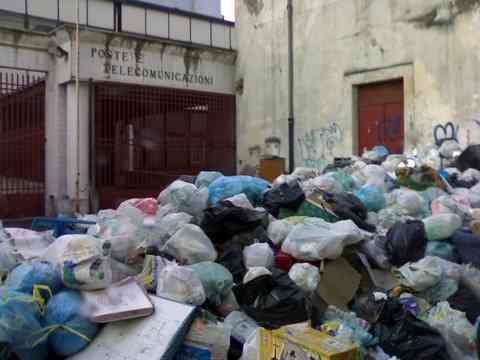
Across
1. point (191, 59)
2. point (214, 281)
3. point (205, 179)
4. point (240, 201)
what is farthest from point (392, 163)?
point (191, 59)

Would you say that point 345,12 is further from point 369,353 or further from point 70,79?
point 369,353

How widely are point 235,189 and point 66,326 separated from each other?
8.41ft

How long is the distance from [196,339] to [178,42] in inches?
370

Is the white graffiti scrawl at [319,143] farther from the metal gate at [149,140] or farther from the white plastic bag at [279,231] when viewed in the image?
the white plastic bag at [279,231]

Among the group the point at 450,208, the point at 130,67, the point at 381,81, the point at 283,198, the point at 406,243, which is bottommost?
the point at 406,243

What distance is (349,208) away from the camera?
208 inches

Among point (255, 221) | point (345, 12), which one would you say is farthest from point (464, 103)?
point (255, 221)

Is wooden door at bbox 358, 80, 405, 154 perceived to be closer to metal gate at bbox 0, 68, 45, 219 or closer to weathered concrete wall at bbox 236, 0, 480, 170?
weathered concrete wall at bbox 236, 0, 480, 170

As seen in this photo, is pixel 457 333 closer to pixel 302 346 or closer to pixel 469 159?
pixel 302 346

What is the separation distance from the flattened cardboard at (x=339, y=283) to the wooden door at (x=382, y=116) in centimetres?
579

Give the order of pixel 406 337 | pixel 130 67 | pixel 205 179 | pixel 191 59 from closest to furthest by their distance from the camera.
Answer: pixel 406 337 → pixel 205 179 → pixel 130 67 → pixel 191 59

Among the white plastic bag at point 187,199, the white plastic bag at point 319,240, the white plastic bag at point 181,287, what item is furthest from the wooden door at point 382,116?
the white plastic bag at point 181,287

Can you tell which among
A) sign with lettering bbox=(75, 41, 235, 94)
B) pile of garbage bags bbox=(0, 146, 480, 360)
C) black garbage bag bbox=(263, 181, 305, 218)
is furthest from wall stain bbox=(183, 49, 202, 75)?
black garbage bag bbox=(263, 181, 305, 218)

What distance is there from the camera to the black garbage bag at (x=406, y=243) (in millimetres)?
4574
